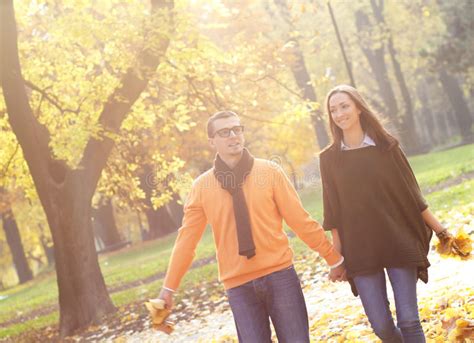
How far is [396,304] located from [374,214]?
0.58 metres

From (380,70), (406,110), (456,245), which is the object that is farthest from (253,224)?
(406,110)

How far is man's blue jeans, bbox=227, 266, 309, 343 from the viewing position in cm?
420

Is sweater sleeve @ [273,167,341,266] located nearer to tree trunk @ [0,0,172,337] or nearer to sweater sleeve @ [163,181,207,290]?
sweater sleeve @ [163,181,207,290]

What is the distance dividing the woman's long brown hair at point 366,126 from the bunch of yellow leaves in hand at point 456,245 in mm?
755

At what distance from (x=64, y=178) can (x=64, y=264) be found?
61.7 inches

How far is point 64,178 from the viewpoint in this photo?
13.1 metres

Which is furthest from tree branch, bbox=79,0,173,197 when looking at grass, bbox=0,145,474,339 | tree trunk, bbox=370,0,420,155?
tree trunk, bbox=370,0,420,155

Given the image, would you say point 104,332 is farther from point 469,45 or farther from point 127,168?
point 469,45

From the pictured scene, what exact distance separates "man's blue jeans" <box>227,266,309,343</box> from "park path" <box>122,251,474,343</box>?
1438mm

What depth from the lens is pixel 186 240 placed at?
456 cm

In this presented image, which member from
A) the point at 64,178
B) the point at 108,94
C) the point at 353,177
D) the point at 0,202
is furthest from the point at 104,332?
the point at 0,202

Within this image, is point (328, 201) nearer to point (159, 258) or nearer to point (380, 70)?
point (159, 258)

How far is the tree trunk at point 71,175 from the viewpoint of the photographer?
12.5 metres

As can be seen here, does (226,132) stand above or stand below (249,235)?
above
